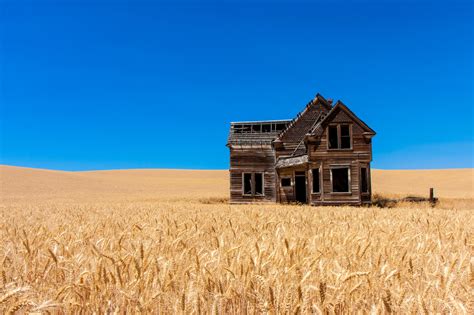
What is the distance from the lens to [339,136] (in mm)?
26391

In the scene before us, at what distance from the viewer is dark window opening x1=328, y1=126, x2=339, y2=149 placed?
2670 cm

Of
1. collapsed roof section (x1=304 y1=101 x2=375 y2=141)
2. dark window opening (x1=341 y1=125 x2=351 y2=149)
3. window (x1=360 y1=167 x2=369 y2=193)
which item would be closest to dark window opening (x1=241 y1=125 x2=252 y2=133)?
collapsed roof section (x1=304 y1=101 x2=375 y2=141)

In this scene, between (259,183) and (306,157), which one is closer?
(306,157)

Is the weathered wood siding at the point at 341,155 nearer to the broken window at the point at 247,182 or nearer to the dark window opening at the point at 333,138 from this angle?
the dark window opening at the point at 333,138

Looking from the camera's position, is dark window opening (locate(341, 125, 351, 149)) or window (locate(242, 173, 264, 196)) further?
window (locate(242, 173, 264, 196))

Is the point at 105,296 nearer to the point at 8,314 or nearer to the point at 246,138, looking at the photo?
the point at 8,314

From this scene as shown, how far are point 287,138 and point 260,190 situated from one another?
5.50 metres

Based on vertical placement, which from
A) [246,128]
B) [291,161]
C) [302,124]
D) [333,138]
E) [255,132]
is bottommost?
[291,161]

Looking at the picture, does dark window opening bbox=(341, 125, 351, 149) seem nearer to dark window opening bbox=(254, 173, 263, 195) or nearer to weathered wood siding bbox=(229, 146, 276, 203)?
weathered wood siding bbox=(229, 146, 276, 203)

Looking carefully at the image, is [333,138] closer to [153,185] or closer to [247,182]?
[247,182]

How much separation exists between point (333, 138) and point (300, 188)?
21.6ft

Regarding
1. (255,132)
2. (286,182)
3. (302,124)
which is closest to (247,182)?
(255,132)

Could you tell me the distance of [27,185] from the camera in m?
57.4

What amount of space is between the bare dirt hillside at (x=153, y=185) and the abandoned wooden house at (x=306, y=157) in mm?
12745
